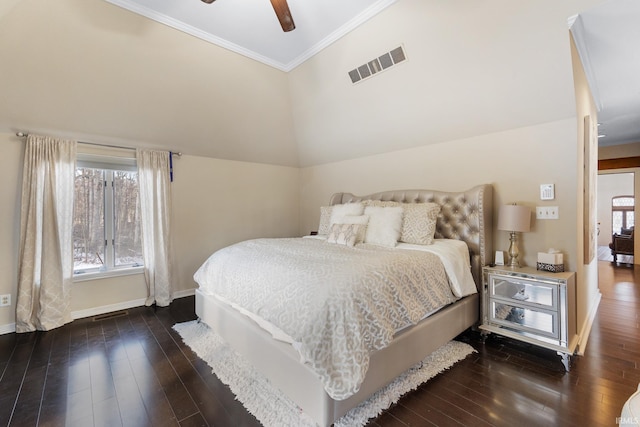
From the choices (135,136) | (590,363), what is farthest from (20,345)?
(590,363)

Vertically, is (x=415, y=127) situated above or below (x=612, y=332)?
above

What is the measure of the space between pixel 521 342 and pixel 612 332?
1022 mm

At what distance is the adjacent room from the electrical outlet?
0.02 m

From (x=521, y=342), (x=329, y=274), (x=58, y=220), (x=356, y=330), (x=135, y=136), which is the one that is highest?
(x=135, y=136)

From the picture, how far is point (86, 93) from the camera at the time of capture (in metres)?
2.84

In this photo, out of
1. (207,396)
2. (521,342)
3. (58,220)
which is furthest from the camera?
(58,220)

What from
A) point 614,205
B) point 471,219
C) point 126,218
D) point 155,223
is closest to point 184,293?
point 155,223

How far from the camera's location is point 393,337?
5.86 feet

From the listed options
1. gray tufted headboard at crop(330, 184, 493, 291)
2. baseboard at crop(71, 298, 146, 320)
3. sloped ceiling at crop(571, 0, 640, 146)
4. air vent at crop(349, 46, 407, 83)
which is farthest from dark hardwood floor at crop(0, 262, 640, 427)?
air vent at crop(349, 46, 407, 83)

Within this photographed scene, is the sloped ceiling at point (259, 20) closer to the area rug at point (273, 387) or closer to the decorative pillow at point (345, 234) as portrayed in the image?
the decorative pillow at point (345, 234)

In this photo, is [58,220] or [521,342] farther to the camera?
[58,220]

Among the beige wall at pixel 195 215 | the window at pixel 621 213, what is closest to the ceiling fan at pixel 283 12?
the beige wall at pixel 195 215

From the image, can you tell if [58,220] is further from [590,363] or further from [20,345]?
[590,363]

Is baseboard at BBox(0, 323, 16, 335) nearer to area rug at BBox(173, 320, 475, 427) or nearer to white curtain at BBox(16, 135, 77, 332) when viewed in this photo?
white curtain at BBox(16, 135, 77, 332)
